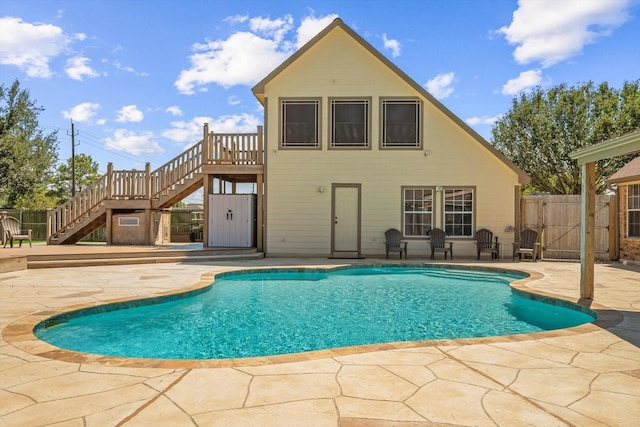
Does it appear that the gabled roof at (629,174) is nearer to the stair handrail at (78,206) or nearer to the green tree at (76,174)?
the stair handrail at (78,206)

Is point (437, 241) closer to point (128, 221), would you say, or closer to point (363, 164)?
point (363, 164)

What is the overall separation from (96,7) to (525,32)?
15729 millimetres

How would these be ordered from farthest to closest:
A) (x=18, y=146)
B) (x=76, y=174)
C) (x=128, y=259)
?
(x=76, y=174)
(x=18, y=146)
(x=128, y=259)

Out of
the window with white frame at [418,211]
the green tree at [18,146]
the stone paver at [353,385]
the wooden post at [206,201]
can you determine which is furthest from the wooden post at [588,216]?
the green tree at [18,146]

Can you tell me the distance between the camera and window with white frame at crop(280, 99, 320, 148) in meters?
13.2

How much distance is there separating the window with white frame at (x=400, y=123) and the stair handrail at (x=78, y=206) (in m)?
9.47

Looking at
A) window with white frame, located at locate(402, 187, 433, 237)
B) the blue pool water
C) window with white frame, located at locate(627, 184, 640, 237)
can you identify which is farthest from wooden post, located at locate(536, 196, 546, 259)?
the blue pool water

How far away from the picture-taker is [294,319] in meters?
5.96

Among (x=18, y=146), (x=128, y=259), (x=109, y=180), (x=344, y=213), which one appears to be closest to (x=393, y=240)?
(x=344, y=213)

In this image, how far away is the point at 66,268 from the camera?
32.8ft

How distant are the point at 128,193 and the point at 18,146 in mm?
15633

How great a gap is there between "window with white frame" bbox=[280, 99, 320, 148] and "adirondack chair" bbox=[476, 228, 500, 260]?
578 centimetres

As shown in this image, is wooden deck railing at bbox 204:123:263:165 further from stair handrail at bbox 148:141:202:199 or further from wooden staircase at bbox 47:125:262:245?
stair handrail at bbox 148:141:202:199

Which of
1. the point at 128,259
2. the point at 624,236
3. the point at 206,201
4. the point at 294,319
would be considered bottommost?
the point at 294,319
